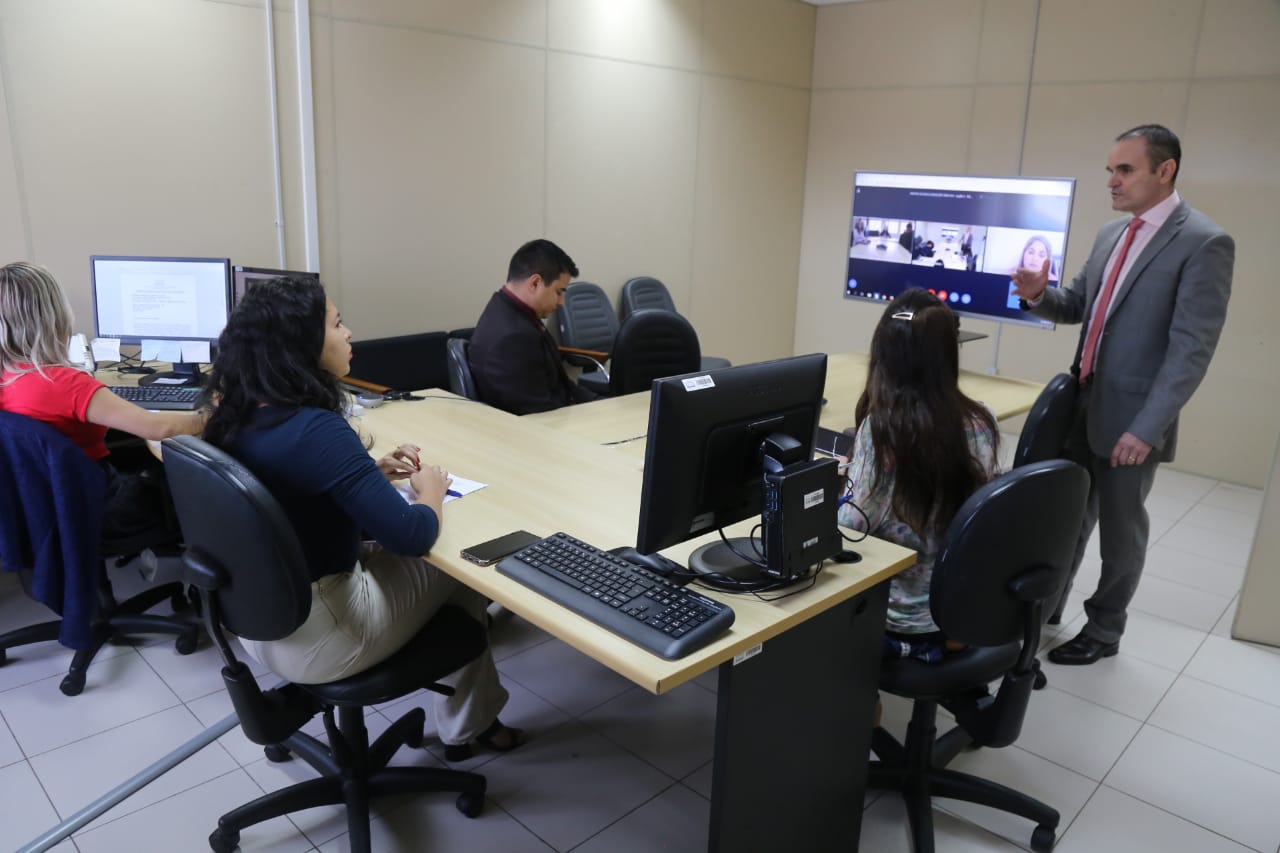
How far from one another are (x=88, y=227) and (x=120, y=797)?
2.39 metres

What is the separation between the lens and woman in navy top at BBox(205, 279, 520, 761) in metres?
1.79

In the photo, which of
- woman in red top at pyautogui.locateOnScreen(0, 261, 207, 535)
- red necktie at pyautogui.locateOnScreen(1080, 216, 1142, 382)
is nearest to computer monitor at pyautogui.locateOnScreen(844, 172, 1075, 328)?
red necktie at pyautogui.locateOnScreen(1080, 216, 1142, 382)

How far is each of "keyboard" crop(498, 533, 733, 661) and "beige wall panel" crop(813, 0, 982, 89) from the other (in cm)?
520

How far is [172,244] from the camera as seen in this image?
12.6 feet

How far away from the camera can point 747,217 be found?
6.35 metres

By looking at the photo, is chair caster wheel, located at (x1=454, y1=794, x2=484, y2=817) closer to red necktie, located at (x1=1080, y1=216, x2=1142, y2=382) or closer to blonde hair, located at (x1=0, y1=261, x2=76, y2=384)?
blonde hair, located at (x1=0, y1=261, x2=76, y2=384)

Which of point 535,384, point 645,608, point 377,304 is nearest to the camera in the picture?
point 645,608

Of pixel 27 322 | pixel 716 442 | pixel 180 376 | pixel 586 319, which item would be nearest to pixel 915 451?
pixel 716 442

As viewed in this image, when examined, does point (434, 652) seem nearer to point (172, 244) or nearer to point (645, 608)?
point (645, 608)

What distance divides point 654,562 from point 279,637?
767 mm

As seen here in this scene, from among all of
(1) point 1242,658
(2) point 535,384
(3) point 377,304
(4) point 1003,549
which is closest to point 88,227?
(3) point 377,304

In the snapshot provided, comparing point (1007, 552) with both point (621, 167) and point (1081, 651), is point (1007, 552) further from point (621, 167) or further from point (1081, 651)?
point (621, 167)

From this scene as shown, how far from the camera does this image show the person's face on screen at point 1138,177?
2.83 m

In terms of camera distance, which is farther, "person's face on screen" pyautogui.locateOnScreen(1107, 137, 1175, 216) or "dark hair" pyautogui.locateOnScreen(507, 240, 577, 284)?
"dark hair" pyautogui.locateOnScreen(507, 240, 577, 284)
